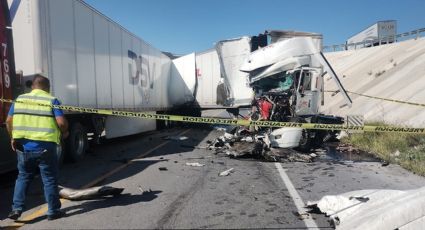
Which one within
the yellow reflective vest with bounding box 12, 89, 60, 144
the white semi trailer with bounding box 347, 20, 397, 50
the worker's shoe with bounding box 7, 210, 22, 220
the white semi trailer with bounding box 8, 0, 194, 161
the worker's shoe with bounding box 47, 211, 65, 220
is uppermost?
the white semi trailer with bounding box 347, 20, 397, 50

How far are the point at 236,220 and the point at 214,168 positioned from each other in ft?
14.1

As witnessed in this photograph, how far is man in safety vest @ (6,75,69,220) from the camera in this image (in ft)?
18.6

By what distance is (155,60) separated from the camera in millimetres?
19312

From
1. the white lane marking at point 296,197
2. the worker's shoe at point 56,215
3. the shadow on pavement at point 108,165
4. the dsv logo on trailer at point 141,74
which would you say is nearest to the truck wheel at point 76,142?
the shadow on pavement at point 108,165

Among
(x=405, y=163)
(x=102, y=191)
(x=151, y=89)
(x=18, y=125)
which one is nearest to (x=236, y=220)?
(x=102, y=191)

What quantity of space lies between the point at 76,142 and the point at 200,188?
4383 millimetres

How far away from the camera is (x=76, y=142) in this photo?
35.6ft

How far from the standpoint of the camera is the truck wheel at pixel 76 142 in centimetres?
1041

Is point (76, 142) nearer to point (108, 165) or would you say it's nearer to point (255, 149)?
point (108, 165)

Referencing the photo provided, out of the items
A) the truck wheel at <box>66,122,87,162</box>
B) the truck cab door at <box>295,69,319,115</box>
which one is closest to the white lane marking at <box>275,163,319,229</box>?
the truck cab door at <box>295,69,319,115</box>

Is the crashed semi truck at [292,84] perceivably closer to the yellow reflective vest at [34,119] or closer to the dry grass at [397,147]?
the dry grass at [397,147]

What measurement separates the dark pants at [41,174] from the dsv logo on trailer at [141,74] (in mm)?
9501

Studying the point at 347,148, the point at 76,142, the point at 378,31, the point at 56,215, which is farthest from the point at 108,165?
the point at 378,31

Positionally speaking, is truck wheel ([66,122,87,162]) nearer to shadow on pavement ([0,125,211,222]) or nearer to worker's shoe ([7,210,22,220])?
shadow on pavement ([0,125,211,222])
